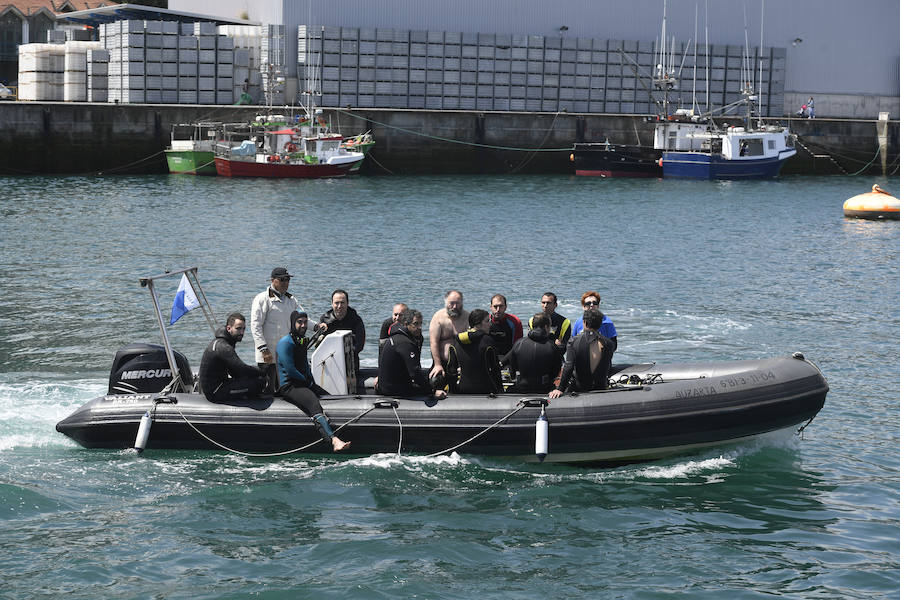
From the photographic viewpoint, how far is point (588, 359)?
11.1 m

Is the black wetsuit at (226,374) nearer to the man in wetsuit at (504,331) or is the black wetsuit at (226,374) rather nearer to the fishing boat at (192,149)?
→ the man in wetsuit at (504,331)

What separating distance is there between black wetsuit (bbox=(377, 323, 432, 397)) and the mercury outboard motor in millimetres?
2197

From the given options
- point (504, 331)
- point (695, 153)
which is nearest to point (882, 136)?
point (695, 153)

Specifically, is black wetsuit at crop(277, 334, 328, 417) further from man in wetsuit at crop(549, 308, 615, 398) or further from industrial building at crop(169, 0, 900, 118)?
industrial building at crop(169, 0, 900, 118)

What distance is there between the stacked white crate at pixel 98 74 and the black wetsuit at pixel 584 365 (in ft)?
144

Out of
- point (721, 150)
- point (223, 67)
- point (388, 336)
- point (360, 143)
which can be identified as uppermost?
point (223, 67)

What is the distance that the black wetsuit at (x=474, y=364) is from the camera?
434 inches

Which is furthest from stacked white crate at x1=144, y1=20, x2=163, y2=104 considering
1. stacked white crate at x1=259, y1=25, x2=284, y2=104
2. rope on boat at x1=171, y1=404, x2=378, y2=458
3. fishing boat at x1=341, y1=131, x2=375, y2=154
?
rope on boat at x1=171, y1=404, x2=378, y2=458

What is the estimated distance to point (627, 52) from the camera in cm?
5694

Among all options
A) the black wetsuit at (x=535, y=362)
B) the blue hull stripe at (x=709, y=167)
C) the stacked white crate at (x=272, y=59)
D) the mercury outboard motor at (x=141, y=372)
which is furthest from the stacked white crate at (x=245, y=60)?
the black wetsuit at (x=535, y=362)

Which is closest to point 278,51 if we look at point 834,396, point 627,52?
point 627,52

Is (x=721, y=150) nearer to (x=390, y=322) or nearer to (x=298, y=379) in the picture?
(x=390, y=322)

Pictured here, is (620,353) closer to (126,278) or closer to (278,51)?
(126,278)

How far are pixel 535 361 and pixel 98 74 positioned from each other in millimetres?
44059
